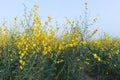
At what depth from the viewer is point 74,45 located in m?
6.04

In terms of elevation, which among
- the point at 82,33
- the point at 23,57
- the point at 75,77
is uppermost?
the point at 82,33

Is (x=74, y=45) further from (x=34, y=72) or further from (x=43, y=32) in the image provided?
(x=34, y=72)

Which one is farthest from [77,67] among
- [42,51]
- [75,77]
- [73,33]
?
[42,51]

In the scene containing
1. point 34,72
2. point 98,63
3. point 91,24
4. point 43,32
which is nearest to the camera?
point 34,72

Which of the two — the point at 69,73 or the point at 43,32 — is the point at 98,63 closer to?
the point at 69,73

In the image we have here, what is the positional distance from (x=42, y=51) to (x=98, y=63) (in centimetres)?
242

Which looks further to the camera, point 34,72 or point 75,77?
point 75,77

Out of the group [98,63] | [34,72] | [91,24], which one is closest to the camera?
[34,72]

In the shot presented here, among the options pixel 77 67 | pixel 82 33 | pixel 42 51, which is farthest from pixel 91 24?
pixel 42 51

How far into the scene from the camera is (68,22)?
21.2 ft

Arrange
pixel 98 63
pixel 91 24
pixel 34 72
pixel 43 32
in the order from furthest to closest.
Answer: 1. pixel 98 63
2. pixel 91 24
3. pixel 43 32
4. pixel 34 72

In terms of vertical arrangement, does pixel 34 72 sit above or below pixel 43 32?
below

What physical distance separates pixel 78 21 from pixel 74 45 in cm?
67

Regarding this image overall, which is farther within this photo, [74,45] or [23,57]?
[74,45]
